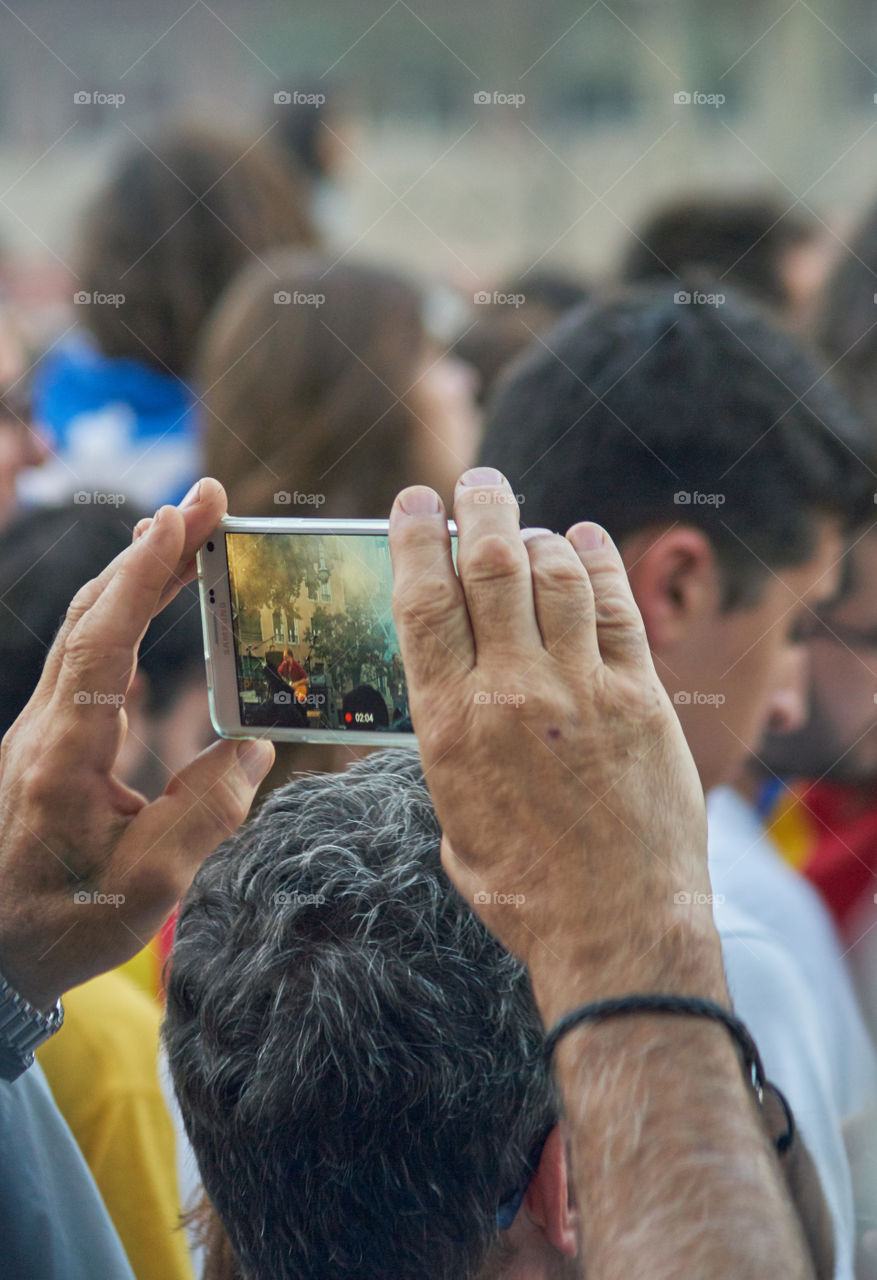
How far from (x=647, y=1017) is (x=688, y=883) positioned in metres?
0.06

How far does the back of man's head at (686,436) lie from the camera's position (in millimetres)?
1074

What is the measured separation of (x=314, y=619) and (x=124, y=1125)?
425 mm

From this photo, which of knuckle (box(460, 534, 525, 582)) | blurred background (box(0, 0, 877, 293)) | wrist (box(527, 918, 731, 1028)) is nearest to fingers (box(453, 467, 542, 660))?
knuckle (box(460, 534, 525, 582))

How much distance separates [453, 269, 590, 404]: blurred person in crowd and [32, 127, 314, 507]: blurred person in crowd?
0.50 metres

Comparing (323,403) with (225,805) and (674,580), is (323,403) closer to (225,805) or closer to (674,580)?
(674,580)

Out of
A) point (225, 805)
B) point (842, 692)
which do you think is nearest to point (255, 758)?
point (225, 805)

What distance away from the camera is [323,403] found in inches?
53.0

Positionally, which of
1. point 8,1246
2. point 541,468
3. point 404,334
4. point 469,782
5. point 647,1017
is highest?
point 404,334

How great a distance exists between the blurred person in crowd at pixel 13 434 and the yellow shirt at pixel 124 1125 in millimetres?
1098

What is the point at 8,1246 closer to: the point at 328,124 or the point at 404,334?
the point at 404,334

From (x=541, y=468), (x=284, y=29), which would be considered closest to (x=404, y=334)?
(x=541, y=468)

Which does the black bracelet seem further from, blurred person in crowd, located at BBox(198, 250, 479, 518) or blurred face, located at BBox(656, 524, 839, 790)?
blurred person in crowd, located at BBox(198, 250, 479, 518)

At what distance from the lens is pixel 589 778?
0.50 metres

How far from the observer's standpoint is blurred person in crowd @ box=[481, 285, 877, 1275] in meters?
1.06
